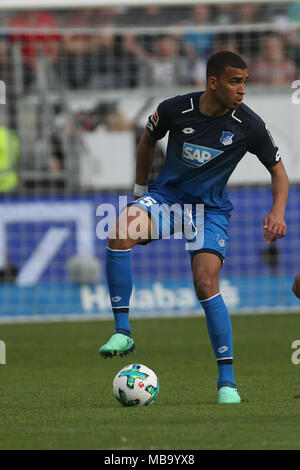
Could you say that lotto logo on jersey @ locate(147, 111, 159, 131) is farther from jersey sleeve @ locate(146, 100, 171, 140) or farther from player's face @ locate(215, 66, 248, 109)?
player's face @ locate(215, 66, 248, 109)

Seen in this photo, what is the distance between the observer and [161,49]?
15711 millimetres

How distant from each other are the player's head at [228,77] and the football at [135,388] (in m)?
1.82

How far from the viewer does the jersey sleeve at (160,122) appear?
23.2 feet

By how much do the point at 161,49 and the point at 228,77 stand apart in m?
9.25

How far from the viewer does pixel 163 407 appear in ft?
21.3

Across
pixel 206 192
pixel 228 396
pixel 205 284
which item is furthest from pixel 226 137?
pixel 228 396

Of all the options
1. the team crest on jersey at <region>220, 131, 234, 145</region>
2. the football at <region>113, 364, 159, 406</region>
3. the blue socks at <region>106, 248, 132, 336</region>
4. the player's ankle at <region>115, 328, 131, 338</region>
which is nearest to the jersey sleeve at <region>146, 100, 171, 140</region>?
the team crest on jersey at <region>220, 131, 234, 145</region>

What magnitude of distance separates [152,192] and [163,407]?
1.49 meters

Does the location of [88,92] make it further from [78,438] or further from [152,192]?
[78,438]

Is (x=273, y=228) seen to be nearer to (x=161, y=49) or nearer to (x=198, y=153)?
(x=198, y=153)

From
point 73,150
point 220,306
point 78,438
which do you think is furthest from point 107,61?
point 78,438

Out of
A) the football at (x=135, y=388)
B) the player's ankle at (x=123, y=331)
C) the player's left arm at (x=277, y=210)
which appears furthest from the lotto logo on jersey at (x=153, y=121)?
the football at (x=135, y=388)

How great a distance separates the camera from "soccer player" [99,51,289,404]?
6645 millimetres

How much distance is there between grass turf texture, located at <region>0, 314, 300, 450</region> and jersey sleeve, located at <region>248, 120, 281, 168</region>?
1564 mm
